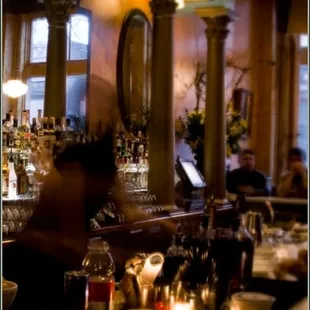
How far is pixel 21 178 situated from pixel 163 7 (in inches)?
69.8

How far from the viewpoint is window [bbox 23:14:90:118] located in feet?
8.87

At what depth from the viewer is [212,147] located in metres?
3.89

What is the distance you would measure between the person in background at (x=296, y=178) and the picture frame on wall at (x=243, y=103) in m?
2.17

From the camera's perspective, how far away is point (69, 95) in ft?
9.50

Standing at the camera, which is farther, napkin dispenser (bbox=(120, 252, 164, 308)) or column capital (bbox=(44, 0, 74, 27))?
column capital (bbox=(44, 0, 74, 27))

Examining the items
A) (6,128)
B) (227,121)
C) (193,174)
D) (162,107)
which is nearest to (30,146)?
(6,128)

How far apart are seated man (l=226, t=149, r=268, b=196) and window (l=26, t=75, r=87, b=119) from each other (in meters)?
0.85

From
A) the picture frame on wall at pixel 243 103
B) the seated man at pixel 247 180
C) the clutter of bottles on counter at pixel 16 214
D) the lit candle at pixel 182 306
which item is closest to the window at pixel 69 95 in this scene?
the clutter of bottles on counter at pixel 16 214

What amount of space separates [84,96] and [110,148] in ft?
3.98

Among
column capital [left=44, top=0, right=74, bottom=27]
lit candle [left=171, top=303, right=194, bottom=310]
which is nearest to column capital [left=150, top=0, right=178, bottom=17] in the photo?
column capital [left=44, top=0, right=74, bottom=27]

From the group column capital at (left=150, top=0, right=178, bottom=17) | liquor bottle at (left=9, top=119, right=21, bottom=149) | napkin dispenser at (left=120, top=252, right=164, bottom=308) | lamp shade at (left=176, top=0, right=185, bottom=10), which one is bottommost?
napkin dispenser at (left=120, top=252, right=164, bottom=308)

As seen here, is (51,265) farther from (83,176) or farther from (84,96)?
(84,96)

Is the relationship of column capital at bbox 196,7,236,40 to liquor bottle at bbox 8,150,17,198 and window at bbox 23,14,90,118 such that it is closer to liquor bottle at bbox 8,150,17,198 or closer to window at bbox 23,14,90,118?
window at bbox 23,14,90,118

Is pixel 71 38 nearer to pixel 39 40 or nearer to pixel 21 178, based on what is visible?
pixel 39 40
